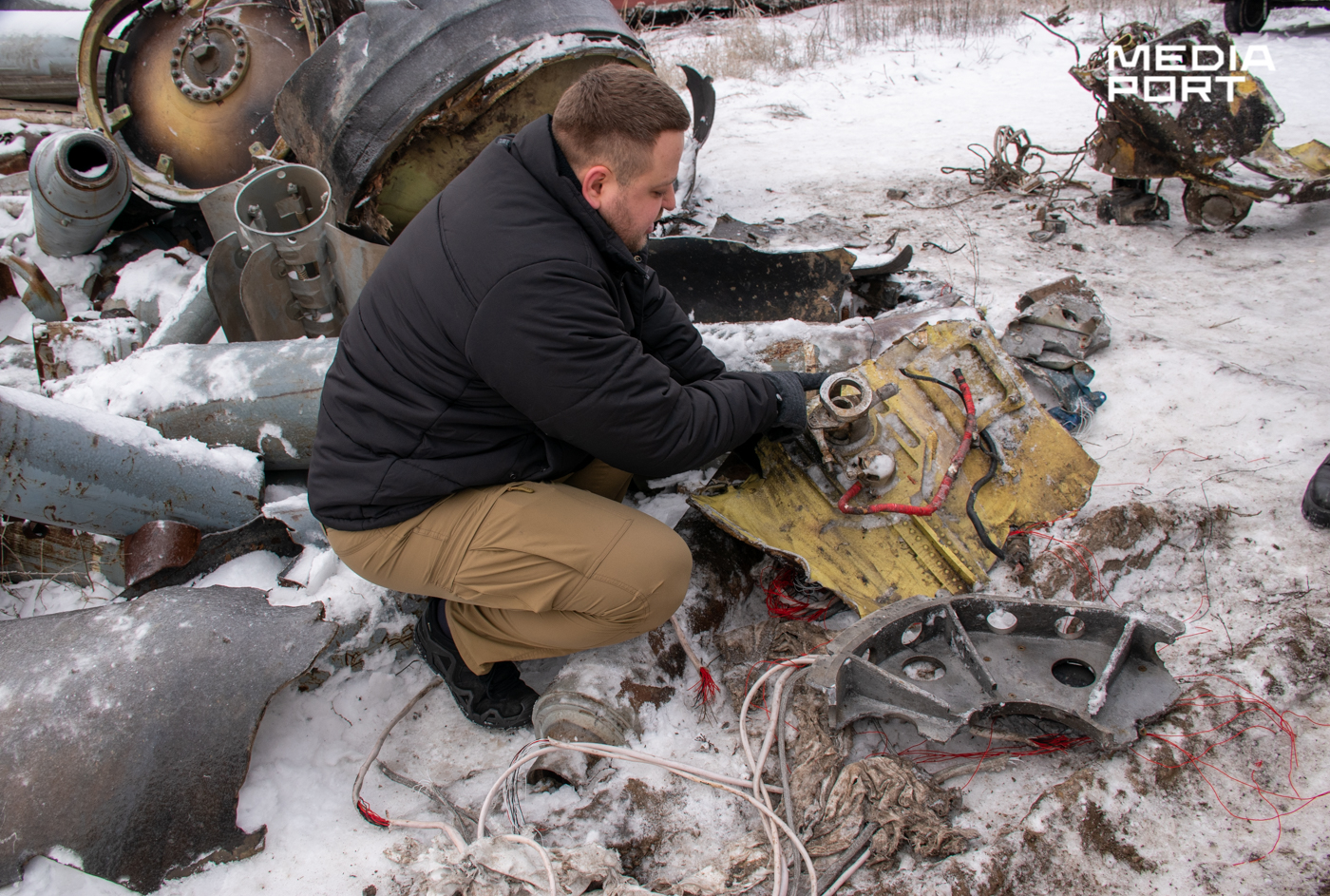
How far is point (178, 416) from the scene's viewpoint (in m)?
2.90

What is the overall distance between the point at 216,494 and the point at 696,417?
6.29 feet

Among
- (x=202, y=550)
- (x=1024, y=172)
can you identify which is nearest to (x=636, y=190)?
(x=202, y=550)

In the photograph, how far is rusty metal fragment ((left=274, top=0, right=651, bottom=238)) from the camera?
3.31 metres

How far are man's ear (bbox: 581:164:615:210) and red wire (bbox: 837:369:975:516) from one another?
4.11ft

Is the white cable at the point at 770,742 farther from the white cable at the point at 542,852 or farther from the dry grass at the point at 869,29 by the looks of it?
the dry grass at the point at 869,29

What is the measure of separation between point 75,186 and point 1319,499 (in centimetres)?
618

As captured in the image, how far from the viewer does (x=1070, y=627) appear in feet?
7.17

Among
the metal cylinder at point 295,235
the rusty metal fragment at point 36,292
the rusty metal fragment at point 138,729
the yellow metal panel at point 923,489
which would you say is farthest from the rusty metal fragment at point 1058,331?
the rusty metal fragment at point 36,292

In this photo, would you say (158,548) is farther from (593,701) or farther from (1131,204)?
(1131,204)

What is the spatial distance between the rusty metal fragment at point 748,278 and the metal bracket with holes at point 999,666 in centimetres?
186

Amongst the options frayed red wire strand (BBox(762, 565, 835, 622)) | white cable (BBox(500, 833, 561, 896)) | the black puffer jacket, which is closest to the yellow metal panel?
frayed red wire strand (BBox(762, 565, 835, 622))

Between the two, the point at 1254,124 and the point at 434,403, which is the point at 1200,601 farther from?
the point at 1254,124

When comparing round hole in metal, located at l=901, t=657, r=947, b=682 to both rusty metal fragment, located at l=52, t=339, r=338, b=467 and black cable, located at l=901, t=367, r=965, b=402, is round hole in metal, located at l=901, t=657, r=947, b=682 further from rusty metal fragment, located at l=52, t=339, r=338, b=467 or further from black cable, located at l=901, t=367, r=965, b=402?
rusty metal fragment, located at l=52, t=339, r=338, b=467

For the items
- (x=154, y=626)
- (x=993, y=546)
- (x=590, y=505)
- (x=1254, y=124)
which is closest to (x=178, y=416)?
(x=154, y=626)
